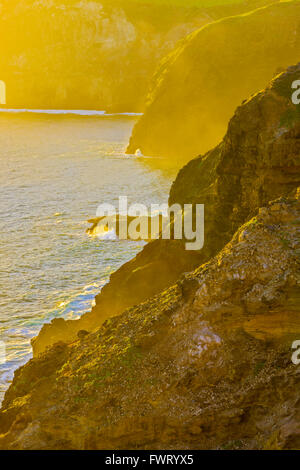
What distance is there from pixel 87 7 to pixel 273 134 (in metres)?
135

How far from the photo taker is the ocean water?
29516 mm

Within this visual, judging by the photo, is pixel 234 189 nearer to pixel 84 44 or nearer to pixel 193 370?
pixel 193 370

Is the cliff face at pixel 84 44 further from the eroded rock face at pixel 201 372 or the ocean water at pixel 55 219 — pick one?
the eroded rock face at pixel 201 372

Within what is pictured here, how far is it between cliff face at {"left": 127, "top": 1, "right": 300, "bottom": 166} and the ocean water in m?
6.15

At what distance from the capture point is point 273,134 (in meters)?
16.9

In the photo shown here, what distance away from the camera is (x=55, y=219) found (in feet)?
153

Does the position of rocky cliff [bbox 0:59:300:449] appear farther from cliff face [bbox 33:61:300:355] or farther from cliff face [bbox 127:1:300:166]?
cliff face [bbox 127:1:300:166]

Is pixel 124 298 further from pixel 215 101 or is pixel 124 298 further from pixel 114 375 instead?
pixel 215 101

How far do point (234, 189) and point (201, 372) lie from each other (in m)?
8.51

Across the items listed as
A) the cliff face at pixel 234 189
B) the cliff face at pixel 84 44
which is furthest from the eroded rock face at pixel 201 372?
the cliff face at pixel 84 44

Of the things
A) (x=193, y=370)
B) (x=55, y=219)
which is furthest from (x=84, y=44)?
(x=193, y=370)

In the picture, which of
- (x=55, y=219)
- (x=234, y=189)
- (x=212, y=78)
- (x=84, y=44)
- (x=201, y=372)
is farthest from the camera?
(x=84, y=44)

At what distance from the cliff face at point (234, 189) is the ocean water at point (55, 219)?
3.66m

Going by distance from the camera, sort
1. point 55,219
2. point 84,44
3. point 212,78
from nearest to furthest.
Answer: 1. point 55,219
2. point 212,78
3. point 84,44
